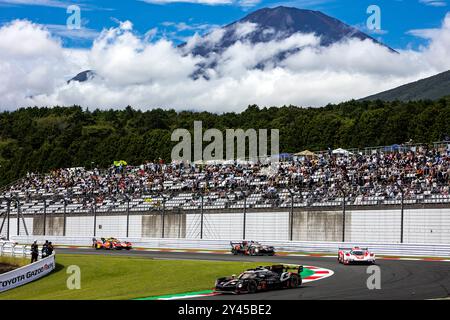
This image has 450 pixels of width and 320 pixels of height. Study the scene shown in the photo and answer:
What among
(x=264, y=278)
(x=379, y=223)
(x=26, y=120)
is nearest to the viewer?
(x=264, y=278)

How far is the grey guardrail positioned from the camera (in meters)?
39.1

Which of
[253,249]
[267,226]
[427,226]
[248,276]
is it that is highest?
[427,226]

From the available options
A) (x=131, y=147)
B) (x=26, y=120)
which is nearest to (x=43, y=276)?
(x=131, y=147)

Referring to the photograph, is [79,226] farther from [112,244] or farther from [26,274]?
[26,274]

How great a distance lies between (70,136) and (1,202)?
177 ft

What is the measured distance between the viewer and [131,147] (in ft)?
370

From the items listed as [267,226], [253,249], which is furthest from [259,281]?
[267,226]

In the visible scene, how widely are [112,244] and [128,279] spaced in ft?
73.2

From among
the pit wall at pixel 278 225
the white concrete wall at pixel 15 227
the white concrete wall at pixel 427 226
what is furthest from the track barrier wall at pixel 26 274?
the white concrete wall at pixel 15 227

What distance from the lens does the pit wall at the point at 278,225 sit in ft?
137

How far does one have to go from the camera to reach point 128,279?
3112 cm

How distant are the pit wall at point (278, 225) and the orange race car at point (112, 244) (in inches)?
183

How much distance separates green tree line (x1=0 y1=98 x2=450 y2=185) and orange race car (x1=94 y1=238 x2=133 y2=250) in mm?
43568

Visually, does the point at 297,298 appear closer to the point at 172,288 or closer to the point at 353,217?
the point at 172,288
